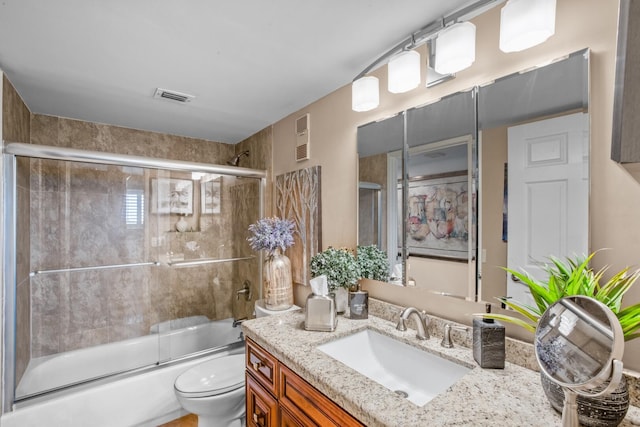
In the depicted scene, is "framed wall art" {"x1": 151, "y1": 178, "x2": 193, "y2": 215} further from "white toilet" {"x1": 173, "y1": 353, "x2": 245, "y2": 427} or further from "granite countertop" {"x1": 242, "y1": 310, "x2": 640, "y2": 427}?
"granite countertop" {"x1": 242, "y1": 310, "x2": 640, "y2": 427}

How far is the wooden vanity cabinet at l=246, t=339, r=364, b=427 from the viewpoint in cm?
103

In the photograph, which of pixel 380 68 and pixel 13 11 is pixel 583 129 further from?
pixel 13 11

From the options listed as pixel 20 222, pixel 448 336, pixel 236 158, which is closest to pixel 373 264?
pixel 448 336

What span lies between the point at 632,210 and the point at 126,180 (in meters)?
2.95

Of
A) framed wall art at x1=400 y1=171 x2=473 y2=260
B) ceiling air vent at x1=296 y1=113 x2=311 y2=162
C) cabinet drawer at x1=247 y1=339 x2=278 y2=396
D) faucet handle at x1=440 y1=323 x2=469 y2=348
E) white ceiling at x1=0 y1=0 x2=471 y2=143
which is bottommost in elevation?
cabinet drawer at x1=247 y1=339 x2=278 y2=396

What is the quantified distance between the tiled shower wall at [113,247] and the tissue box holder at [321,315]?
1.44 meters

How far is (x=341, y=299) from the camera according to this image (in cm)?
168

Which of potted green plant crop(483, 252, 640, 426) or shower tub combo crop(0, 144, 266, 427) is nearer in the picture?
potted green plant crop(483, 252, 640, 426)

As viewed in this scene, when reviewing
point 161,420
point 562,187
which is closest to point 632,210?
point 562,187

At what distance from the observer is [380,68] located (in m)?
1.67

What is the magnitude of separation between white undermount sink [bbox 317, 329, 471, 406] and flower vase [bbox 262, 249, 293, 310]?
874mm

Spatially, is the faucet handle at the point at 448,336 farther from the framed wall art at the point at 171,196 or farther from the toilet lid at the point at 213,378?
the framed wall art at the point at 171,196

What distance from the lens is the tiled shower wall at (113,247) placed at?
227cm

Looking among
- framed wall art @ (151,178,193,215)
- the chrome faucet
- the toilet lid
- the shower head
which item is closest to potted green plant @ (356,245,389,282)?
the chrome faucet
